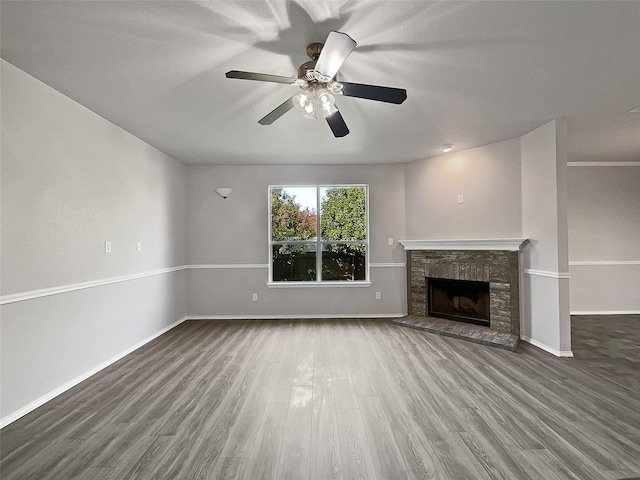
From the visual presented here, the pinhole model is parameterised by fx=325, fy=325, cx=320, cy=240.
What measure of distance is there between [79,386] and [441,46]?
402cm

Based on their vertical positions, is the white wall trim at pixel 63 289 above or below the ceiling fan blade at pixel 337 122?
below

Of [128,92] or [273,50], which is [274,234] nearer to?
[128,92]

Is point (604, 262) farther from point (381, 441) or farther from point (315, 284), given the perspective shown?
point (381, 441)

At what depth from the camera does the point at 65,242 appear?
2.85 metres

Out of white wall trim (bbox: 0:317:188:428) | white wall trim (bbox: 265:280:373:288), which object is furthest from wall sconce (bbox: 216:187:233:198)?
white wall trim (bbox: 0:317:188:428)

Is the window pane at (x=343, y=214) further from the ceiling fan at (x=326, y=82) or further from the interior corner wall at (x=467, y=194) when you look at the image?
the ceiling fan at (x=326, y=82)

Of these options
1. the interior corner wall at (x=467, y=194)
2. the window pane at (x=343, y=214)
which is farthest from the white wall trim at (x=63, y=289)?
the interior corner wall at (x=467, y=194)

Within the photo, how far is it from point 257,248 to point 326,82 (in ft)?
12.0

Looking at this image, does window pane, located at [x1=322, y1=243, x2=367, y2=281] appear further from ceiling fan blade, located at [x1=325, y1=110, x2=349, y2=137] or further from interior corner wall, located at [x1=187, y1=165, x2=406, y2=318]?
ceiling fan blade, located at [x1=325, y1=110, x2=349, y2=137]

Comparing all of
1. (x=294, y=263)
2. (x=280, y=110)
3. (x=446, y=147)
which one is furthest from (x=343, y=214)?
(x=280, y=110)

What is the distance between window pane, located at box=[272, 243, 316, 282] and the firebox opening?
1943 millimetres

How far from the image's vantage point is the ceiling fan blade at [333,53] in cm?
174

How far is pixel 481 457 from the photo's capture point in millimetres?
1898

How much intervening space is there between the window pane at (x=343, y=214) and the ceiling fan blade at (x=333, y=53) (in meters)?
3.40
